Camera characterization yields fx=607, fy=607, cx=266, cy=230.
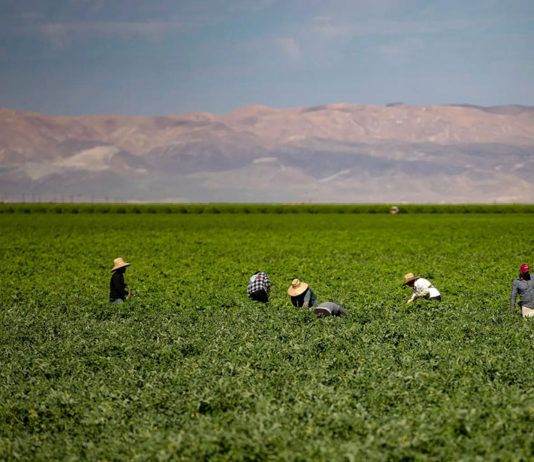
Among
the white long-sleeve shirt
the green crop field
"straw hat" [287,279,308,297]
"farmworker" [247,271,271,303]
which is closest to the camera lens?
the green crop field

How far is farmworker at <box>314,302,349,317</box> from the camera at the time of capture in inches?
607

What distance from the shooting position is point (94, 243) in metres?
43.6

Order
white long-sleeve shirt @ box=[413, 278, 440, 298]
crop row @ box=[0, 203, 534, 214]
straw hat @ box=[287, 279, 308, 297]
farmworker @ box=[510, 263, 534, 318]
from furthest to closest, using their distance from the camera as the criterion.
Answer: crop row @ box=[0, 203, 534, 214], white long-sleeve shirt @ box=[413, 278, 440, 298], straw hat @ box=[287, 279, 308, 297], farmworker @ box=[510, 263, 534, 318]

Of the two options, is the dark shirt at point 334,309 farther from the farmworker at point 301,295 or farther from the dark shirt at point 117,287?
the dark shirt at point 117,287

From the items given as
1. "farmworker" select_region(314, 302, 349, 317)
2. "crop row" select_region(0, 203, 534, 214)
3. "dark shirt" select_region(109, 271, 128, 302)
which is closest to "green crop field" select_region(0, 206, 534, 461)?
"farmworker" select_region(314, 302, 349, 317)

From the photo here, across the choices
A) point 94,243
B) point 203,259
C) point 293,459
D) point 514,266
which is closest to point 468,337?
point 293,459

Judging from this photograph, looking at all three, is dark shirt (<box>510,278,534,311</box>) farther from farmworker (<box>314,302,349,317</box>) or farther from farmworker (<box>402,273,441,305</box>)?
farmworker (<box>314,302,349,317</box>)

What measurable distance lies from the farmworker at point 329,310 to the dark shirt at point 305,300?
2.20 feet

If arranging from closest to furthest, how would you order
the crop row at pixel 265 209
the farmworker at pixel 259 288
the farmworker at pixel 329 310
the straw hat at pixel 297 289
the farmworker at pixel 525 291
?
1. the farmworker at pixel 525 291
2. the farmworker at pixel 329 310
3. the straw hat at pixel 297 289
4. the farmworker at pixel 259 288
5. the crop row at pixel 265 209

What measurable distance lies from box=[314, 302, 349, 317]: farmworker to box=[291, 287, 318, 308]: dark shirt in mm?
670

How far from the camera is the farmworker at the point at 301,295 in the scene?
1598 centimetres

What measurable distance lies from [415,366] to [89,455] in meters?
5.67

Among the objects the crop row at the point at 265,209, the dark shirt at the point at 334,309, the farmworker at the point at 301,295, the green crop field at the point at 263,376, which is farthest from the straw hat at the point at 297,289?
the crop row at the point at 265,209

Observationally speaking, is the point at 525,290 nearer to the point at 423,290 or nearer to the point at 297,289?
the point at 423,290
